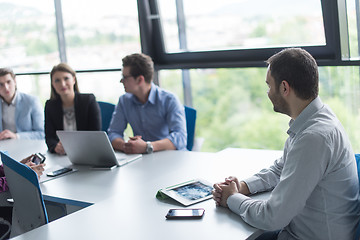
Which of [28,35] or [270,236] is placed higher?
[28,35]

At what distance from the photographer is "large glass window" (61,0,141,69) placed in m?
5.63

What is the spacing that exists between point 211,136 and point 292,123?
3.29 meters

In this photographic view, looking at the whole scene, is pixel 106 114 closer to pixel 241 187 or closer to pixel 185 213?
pixel 241 187

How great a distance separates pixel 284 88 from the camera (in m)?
2.16

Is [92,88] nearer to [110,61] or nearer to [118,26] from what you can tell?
[110,61]

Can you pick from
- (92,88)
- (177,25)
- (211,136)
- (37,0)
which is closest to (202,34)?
(177,25)

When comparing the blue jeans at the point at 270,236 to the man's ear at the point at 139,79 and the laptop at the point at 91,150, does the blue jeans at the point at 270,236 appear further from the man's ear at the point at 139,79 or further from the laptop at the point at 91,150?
the man's ear at the point at 139,79

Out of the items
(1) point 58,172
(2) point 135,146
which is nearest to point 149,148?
(2) point 135,146

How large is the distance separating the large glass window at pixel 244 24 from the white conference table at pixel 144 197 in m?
1.53

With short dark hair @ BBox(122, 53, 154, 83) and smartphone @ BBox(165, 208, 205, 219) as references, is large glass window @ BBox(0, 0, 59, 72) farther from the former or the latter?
smartphone @ BBox(165, 208, 205, 219)

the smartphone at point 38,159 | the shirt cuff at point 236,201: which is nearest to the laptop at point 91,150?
the smartphone at point 38,159

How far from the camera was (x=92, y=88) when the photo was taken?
6.17 meters

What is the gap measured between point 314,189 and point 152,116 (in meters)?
2.09

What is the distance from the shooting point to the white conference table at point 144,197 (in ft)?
6.84
